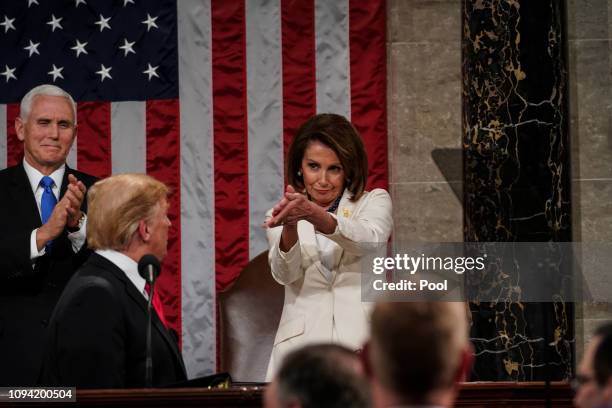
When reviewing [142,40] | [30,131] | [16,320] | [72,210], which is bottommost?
[16,320]

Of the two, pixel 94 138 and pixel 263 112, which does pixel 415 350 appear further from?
pixel 94 138

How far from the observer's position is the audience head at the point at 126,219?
386cm

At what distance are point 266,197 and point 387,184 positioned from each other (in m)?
0.71

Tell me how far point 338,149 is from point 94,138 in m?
2.43

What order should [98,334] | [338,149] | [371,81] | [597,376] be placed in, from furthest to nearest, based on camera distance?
[371,81], [338,149], [98,334], [597,376]

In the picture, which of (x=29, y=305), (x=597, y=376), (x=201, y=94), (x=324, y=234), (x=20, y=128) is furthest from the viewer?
(x=201, y=94)

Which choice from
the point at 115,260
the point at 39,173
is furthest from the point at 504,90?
the point at 115,260

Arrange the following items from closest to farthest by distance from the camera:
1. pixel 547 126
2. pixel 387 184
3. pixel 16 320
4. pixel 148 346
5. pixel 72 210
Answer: pixel 148 346
pixel 72 210
pixel 16 320
pixel 547 126
pixel 387 184

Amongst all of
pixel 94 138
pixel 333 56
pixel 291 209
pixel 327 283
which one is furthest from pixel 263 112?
pixel 291 209

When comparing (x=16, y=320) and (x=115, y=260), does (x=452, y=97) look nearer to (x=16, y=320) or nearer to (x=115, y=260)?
(x=16, y=320)

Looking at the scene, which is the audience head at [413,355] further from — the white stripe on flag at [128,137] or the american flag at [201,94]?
the white stripe on flag at [128,137]

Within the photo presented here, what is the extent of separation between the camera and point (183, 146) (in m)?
6.82

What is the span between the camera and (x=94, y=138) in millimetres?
6840

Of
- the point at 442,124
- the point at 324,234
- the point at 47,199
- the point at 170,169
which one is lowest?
the point at 324,234
